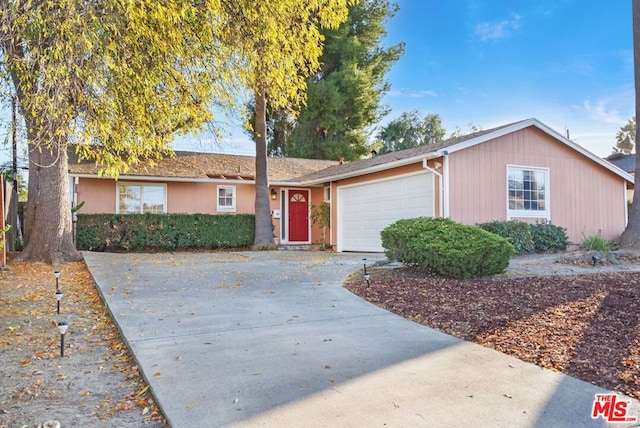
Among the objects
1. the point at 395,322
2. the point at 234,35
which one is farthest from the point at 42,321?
the point at 234,35

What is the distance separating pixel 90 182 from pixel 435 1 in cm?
1269

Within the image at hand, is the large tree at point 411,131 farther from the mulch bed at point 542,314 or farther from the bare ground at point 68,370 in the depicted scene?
the bare ground at point 68,370

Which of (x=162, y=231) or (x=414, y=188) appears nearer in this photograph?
(x=414, y=188)

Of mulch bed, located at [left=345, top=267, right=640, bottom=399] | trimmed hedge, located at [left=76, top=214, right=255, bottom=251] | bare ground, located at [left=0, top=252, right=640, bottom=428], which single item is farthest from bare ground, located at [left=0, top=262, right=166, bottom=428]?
trimmed hedge, located at [left=76, top=214, right=255, bottom=251]

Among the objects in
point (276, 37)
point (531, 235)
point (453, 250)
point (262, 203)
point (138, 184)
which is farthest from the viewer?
point (138, 184)

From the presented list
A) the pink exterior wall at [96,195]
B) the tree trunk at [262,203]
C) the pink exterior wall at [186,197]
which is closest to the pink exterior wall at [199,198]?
the pink exterior wall at [186,197]

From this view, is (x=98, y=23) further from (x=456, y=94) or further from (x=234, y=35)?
(x=456, y=94)

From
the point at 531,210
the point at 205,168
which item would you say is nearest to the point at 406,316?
the point at 531,210

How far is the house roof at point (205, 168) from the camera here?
14.7 meters

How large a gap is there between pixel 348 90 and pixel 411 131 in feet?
44.3

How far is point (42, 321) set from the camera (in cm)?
514

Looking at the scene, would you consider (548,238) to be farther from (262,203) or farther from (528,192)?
(262,203)

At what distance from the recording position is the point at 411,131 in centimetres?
3666

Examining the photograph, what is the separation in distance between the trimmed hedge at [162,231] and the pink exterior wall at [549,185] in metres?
7.62
